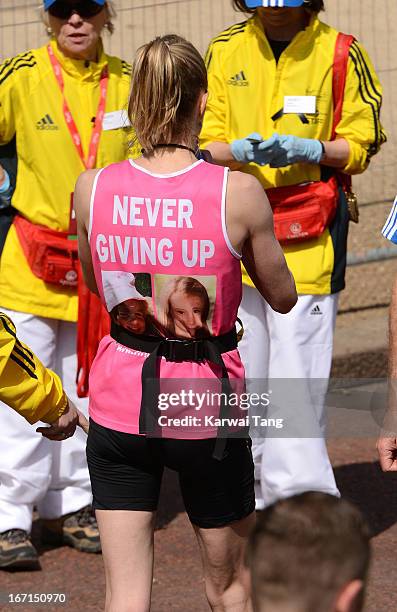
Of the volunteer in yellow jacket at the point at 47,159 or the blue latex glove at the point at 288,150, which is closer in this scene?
the blue latex glove at the point at 288,150

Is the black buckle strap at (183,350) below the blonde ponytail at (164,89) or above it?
below

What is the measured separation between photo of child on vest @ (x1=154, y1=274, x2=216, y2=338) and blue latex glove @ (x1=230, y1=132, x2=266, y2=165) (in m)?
1.70

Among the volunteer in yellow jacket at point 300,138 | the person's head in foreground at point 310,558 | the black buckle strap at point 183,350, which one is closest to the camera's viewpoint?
the person's head in foreground at point 310,558

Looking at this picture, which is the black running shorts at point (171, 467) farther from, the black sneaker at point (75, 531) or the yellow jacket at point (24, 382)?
the black sneaker at point (75, 531)

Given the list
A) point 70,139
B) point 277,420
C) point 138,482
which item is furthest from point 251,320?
point 138,482

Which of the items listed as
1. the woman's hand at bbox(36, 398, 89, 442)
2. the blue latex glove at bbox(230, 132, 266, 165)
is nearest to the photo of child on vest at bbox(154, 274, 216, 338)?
the woman's hand at bbox(36, 398, 89, 442)

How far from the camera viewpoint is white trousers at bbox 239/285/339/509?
5.55m

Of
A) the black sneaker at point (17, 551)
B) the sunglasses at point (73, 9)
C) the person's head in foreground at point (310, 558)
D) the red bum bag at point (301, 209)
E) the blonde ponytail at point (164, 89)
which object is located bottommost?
the black sneaker at point (17, 551)

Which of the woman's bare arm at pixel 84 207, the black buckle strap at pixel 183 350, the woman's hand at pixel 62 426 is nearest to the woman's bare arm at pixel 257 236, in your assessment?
the black buckle strap at pixel 183 350

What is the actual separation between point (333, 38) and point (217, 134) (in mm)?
603

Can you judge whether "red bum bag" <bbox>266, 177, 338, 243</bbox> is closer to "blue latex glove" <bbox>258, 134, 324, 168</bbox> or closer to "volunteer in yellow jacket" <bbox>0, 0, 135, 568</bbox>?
"blue latex glove" <bbox>258, 134, 324, 168</bbox>

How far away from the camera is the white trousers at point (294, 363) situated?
18.2 ft

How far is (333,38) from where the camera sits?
18.0 feet

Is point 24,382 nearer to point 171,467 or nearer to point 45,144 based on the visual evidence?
point 171,467
